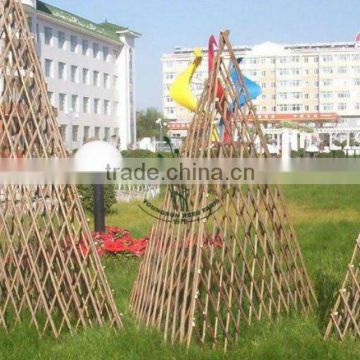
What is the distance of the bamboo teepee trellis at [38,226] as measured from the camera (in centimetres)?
421

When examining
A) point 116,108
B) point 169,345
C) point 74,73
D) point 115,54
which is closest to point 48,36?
point 74,73

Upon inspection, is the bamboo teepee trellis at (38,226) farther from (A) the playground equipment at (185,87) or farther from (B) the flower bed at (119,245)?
(A) the playground equipment at (185,87)

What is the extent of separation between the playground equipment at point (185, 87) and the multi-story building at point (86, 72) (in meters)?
37.0

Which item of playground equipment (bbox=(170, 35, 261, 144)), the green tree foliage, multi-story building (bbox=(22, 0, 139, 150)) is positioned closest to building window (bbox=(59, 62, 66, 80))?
multi-story building (bbox=(22, 0, 139, 150))

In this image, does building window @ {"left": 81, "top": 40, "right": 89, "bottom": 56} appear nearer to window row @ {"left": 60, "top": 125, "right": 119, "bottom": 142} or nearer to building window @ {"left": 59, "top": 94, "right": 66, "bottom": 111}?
building window @ {"left": 59, "top": 94, "right": 66, "bottom": 111}

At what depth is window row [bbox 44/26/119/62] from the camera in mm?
47281

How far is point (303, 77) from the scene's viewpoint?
80.1 meters

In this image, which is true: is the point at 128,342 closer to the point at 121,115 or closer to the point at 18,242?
the point at 18,242

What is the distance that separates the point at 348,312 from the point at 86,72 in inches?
2005

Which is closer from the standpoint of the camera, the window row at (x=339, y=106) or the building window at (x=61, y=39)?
the building window at (x=61, y=39)

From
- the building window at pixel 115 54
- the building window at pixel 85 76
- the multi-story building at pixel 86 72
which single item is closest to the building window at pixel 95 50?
the multi-story building at pixel 86 72

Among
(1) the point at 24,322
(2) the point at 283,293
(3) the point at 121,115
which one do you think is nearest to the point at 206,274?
(2) the point at 283,293

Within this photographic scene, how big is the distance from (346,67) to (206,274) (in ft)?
260

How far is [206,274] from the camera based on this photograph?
397cm
